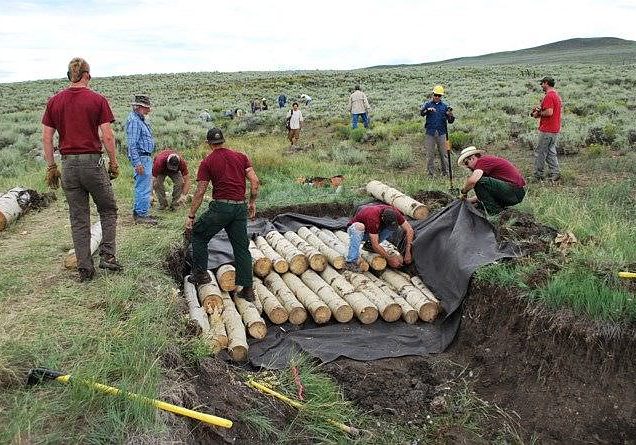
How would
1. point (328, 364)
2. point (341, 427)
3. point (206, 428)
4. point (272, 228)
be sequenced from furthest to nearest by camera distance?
point (272, 228)
point (328, 364)
point (341, 427)
point (206, 428)

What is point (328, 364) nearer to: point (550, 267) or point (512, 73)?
point (550, 267)

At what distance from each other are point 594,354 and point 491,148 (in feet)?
37.0

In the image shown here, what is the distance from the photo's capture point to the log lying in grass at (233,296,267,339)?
7.02m

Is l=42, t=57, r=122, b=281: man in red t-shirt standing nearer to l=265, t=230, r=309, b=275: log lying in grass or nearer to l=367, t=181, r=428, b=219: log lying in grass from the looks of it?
l=265, t=230, r=309, b=275: log lying in grass

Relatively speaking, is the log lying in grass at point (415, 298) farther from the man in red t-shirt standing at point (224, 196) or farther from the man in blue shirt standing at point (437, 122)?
the man in blue shirt standing at point (437, 122)

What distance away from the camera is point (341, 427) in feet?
16.5

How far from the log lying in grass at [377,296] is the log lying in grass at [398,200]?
1.87m

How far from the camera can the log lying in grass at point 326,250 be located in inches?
332

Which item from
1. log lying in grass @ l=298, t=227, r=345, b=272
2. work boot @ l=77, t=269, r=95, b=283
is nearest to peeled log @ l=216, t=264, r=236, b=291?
log lying in grass @ l=298, t=227, r=345, b=272

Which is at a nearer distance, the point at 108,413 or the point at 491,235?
the point at 108,413

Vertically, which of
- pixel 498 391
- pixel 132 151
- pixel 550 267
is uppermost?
pixel 132 151

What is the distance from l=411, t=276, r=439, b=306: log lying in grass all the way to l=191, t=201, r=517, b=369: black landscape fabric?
0.06 m

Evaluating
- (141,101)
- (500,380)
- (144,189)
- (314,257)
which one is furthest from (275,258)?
(500,380)

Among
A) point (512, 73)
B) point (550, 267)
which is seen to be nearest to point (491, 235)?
point (550, 267)
